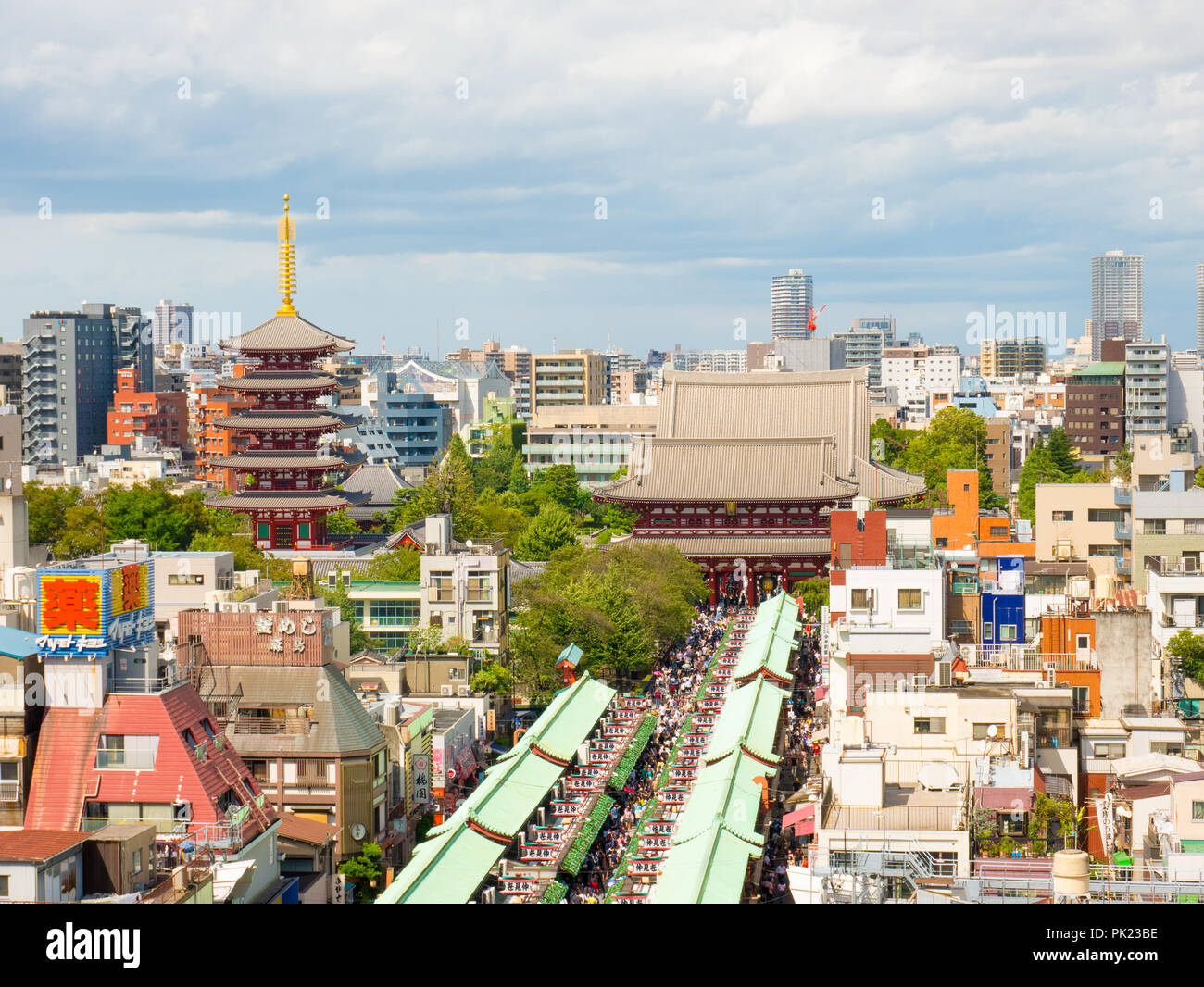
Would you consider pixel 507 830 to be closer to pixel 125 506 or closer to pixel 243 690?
pixel 243 690

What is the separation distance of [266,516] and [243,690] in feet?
154

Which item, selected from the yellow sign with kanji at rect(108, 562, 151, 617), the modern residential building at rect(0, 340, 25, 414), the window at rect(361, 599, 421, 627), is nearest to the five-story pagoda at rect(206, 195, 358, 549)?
the window at rect(361, 599, 421, 627)

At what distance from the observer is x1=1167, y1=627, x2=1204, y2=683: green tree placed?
39.9 m

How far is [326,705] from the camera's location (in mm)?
34250

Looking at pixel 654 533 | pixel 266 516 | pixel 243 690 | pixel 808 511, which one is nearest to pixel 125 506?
pixel 266 516

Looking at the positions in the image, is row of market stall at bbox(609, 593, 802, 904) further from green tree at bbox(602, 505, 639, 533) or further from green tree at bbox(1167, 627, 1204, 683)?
green tree at bbox(602, 505, 639, 533)

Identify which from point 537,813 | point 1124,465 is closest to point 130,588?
point 537,813

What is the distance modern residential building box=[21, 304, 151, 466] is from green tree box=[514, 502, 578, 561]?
73253mm

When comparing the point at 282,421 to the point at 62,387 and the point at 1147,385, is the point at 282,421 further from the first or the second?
the point at 1147,385

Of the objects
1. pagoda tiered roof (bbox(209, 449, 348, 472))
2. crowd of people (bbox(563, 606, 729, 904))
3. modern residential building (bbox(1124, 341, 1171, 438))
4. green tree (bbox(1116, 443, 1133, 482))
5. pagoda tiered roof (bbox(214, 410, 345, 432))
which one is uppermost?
modern residential building (bbox(1124, 341, 1171, 438))

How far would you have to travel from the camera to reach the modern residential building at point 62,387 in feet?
454

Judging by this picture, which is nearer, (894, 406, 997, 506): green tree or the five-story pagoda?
the five-story pagoda

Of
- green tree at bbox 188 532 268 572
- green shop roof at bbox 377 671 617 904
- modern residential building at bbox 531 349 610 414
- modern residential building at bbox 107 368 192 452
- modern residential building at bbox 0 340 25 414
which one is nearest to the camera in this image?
green shop roof at bbox 377 671 617 904

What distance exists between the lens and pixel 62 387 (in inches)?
5507
